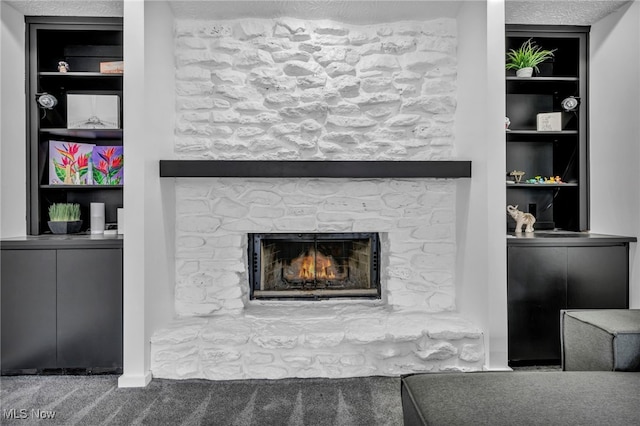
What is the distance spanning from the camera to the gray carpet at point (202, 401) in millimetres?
2205

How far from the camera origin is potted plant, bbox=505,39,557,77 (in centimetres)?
322

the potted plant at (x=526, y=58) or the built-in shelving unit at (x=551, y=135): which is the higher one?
the potted plant at (x=526, y=58)

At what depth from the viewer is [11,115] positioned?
2951 millimetres

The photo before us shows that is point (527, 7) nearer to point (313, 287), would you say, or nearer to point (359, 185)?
point (359, 185)

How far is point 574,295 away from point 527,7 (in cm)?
192

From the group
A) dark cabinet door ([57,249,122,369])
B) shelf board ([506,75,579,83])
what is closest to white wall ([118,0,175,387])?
dark cabinet door ([57,249,122,369])

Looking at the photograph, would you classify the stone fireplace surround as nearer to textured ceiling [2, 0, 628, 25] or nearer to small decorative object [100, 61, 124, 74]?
textured ceiling [2, 0, 628, 25]

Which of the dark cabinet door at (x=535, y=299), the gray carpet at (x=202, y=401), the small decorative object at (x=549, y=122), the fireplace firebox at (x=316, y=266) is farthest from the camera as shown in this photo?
the fireplace firebox at (x=316, y=266)

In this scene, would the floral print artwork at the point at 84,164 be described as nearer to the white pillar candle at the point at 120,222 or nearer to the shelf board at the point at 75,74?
the white pillar candle at the point at 120,222

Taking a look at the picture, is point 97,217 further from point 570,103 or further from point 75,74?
point 570,103

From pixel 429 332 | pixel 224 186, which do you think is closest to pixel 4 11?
pixel 224 186

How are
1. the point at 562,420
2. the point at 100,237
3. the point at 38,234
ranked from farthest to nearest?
1. the point at 38,234
2. the point at 100,237
3. the point at 562,420

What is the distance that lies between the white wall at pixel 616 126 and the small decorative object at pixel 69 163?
3.68 meters

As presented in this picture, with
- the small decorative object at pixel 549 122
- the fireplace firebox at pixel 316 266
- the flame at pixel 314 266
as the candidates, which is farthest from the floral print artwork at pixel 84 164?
the small decorative object at pixel 549 122
